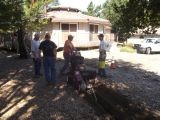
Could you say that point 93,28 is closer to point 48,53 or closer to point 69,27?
point 69,27

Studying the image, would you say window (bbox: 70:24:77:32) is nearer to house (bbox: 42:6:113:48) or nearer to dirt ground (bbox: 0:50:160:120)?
house (bbox: 42:6:113:48)

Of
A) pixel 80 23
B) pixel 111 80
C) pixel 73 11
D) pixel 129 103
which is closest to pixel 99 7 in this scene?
pixel 73 11

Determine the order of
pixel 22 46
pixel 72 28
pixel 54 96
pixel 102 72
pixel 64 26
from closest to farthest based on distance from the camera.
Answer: pixel 54 96 < pixel 102 72 < pixel 22 46 < pixel 64 26 < pixel 72 28

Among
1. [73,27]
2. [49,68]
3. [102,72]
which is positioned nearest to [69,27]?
[73,27]

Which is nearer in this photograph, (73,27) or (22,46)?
(22,46)

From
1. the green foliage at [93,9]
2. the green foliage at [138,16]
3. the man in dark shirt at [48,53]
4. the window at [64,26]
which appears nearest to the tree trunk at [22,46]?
Result: the man in dark shirt at [48,53]

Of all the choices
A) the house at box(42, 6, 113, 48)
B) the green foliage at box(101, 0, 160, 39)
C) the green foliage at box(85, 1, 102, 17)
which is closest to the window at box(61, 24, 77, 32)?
the house at box(42, 6, 113, 48)

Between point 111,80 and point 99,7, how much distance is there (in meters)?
45.5

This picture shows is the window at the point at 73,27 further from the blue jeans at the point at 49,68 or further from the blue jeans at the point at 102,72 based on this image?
the blue jeans at the point at 49,68

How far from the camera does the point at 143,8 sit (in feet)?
28.8

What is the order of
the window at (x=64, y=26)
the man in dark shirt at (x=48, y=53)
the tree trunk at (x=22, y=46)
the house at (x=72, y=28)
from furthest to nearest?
the window at (x=64, y=26), the house at (x=72, y=28), the tree trunk at (x=22, y=46), the man in dark shirt at (x=48, y=53)
